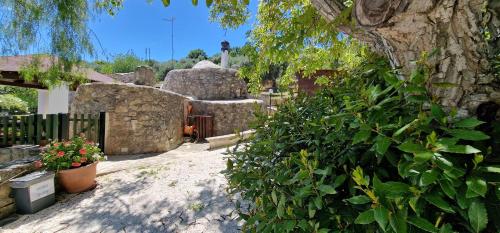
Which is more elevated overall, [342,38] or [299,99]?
[342,38]

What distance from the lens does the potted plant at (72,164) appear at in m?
4.15

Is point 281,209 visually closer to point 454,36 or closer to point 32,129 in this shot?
point 454,36

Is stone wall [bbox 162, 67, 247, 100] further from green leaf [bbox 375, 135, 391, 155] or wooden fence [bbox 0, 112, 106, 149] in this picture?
green leaf [bbox 375, 135, 391, 155]

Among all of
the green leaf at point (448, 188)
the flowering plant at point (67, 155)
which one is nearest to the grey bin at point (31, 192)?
the flowering plant at point (67, 155)

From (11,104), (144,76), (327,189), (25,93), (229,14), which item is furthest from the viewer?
(25,93)

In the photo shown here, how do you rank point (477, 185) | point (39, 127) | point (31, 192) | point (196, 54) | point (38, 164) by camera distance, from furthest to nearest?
point (196, 54), point (39, 127), point (38, 164), point (31, 192), point (477, 185)

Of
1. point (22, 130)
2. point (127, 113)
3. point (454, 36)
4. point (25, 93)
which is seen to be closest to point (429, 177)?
point (454, 36)

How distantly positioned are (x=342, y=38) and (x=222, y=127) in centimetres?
948

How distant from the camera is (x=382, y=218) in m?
0.74

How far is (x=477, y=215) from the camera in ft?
2.29

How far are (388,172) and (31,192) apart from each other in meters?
4.45

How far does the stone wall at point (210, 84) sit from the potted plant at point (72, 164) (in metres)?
10.3

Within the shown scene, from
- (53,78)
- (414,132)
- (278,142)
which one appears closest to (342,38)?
(278,142)

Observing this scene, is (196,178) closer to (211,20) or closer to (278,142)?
(211,20)
